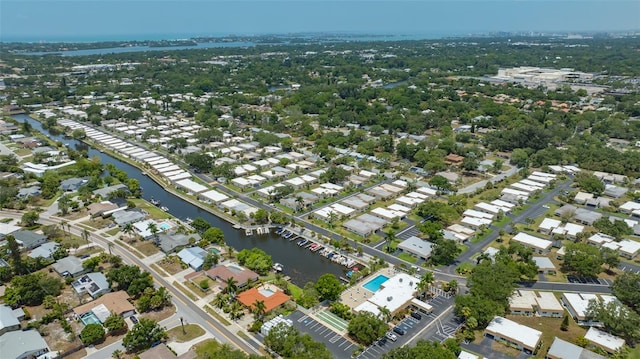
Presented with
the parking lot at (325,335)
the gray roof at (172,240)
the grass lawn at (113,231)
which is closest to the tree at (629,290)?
the parking lot at (325,335)

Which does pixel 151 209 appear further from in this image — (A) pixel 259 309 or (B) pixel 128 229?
(A) pixel 259 309

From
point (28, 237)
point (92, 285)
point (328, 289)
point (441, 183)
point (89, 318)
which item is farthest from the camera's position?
point (441, 183)

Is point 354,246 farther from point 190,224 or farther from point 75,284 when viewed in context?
point 75,284

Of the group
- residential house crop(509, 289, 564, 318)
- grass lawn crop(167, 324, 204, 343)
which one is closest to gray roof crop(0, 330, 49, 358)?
grass lawn crop(167, 324, 204, 343)

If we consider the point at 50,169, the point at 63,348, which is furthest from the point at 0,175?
the point at 63,348

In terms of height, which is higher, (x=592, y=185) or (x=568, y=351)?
(x=592, y=185)

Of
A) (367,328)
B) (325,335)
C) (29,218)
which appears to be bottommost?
(325,335)

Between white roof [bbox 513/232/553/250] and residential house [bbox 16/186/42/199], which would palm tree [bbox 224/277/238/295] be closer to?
white roof [bbox 513/232/553/250]

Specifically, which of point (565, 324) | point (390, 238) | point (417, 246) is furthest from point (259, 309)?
point (565, 324)
